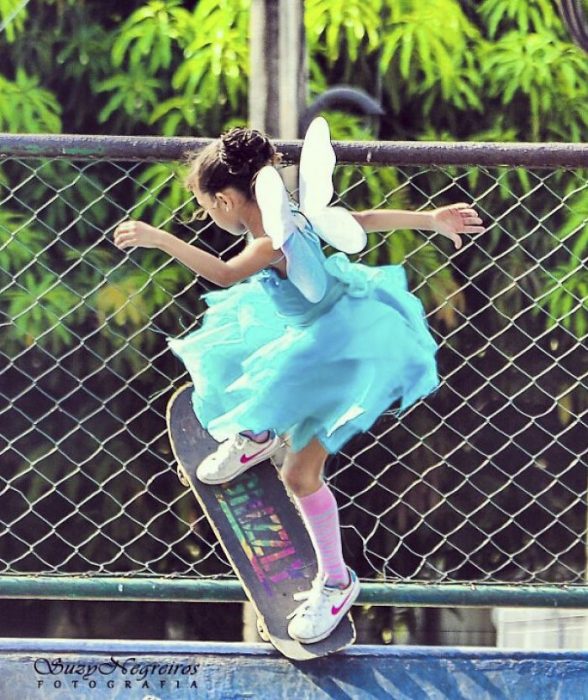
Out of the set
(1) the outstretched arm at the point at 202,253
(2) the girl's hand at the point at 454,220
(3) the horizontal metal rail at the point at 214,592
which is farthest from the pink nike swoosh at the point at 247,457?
(2) the girl's hand at the point at 454,220

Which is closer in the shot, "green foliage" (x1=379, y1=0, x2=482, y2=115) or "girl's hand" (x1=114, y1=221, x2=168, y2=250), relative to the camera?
"girl's hand" (x1=114, y1=221, x2=168, y2=250)

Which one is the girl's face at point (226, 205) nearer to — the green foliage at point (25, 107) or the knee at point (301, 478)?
the knee at point (301, 478)

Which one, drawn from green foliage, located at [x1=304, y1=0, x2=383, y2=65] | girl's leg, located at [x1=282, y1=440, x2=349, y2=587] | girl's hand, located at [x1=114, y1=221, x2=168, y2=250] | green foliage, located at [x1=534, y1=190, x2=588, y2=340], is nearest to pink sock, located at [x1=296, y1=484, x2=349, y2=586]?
girl's leg, located at [x1=282, y1=440, x2=349, y2=587]

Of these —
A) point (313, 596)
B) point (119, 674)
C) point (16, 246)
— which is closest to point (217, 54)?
point (16, 246)

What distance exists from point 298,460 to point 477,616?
1.87 meters

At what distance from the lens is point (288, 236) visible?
6.89 ft

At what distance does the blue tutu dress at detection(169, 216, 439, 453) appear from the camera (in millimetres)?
2191

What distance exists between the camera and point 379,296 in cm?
225

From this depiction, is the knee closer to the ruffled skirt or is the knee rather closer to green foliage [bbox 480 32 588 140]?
the ruffled skirt

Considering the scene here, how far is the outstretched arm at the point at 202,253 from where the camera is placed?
2.06m

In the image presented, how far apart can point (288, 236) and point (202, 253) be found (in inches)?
5.8

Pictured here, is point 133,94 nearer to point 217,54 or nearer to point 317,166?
point 217,54

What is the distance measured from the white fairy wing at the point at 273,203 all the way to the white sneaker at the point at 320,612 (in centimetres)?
66

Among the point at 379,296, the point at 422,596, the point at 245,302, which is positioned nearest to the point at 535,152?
the point at 379,296
